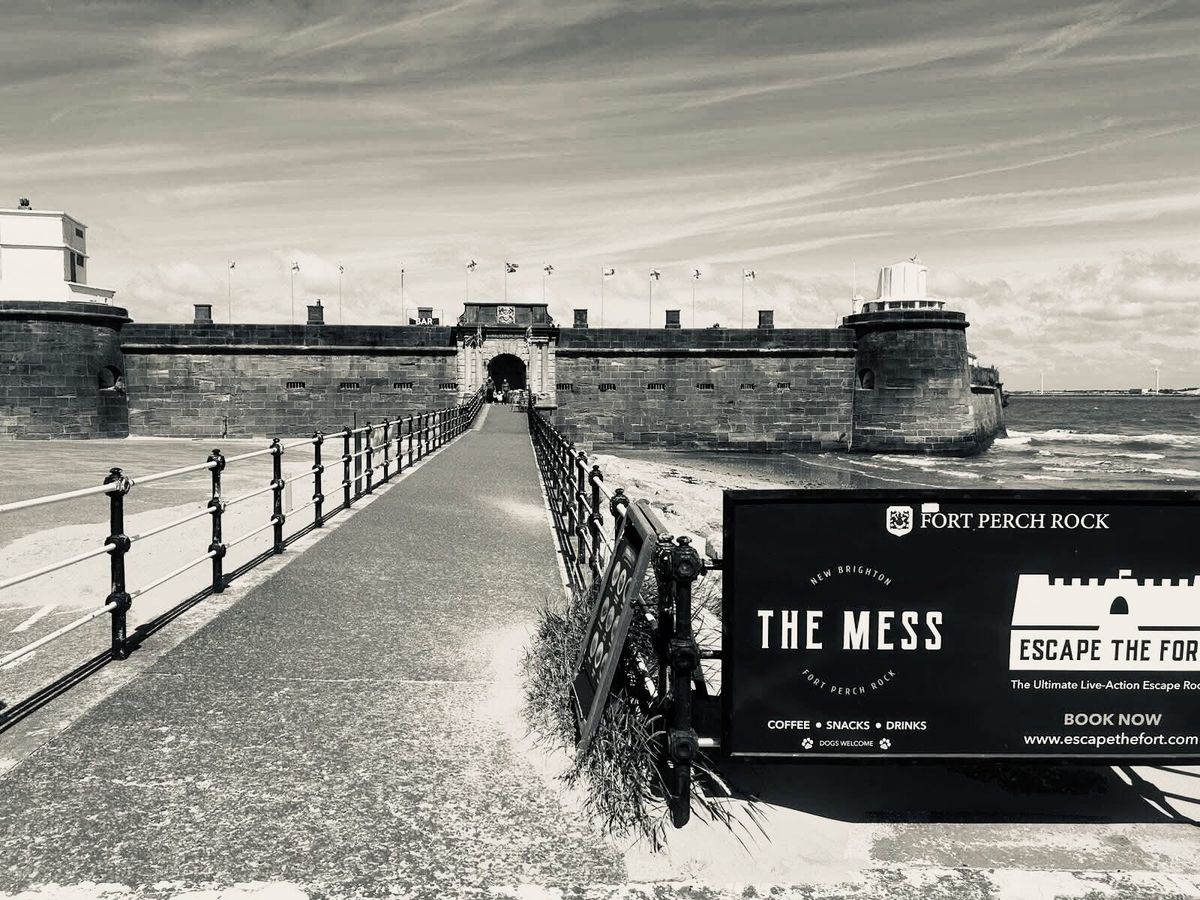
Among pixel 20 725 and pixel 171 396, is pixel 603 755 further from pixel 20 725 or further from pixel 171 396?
pixel 171 396

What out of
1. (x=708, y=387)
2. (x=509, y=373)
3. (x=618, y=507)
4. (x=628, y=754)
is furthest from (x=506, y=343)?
(x=628, y=754)

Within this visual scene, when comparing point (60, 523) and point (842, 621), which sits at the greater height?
point (842, 621)

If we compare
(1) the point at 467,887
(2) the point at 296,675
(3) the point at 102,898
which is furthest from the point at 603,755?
(2) the point at 296,675

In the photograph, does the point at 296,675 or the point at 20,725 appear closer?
the point at 20,725

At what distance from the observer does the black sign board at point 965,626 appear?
10.3 ft

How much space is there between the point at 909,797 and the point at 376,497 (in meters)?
9.04

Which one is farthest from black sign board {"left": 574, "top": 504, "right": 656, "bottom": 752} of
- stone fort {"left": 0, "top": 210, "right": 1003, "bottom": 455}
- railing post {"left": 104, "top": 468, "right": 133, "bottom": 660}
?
stone fort {"left": 0, "top": 210, "right": 1003, "bottom": 455}

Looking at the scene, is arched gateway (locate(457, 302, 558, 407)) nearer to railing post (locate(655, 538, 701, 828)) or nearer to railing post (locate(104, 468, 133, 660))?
railing post (locate(104, 468, 133, 660))

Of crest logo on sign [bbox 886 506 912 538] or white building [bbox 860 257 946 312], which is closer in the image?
crest logo on sign [bbox 886 506 912 538]

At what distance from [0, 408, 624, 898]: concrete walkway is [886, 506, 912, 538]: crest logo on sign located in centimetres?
149

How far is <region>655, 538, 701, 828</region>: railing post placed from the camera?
300cm

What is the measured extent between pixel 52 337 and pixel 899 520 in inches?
1437

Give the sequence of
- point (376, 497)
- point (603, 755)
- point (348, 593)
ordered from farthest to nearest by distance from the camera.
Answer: point (376, 497) → point (348, 593) → point (603, 755)

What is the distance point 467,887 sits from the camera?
2.76m
